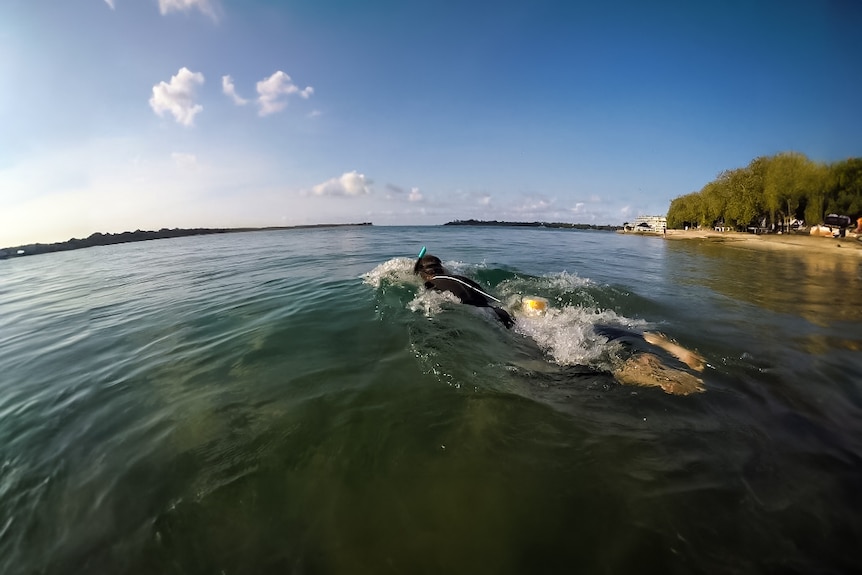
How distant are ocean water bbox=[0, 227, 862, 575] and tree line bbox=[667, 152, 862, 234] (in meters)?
57.9

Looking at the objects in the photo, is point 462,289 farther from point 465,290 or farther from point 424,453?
point 424,453

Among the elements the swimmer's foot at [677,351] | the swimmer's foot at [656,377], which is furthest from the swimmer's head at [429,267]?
the swimmer's foot at [656,377]

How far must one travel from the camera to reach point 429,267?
13.1 meters

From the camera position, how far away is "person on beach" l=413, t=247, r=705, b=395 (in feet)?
19.5

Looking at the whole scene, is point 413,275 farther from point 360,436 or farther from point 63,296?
point 63,296

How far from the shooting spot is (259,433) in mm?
4746

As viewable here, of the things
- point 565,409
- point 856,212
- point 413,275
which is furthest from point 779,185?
point 565,409

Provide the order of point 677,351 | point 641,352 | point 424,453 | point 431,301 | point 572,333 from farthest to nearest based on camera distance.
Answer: point 431,301, point 572,333, point 677,351, point 641,352, point 424,453

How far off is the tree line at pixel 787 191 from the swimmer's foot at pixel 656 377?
6393cm

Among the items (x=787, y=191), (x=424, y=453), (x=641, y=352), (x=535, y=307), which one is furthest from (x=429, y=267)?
(x=787, y=191)

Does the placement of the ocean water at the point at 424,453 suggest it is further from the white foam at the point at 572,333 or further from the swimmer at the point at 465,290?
the swimmer at the point at 465,290

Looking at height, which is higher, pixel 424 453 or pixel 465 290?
pixel 465 290

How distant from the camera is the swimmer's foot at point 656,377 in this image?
5.81 meters

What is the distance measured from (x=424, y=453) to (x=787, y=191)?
7034cm
